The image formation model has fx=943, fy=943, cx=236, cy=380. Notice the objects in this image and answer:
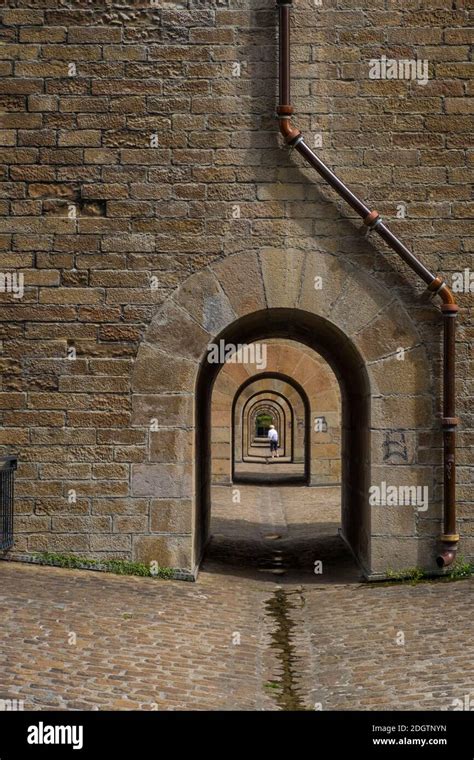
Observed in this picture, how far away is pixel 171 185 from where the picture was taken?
26.2 feet

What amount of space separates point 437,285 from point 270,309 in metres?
1.41

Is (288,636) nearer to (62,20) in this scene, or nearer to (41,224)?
(41,224)

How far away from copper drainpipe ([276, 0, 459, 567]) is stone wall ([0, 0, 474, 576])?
0.46 ft

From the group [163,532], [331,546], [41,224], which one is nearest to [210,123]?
[41,224]

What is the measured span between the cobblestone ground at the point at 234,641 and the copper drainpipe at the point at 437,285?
1.83ft

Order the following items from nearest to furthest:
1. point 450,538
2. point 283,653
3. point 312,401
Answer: point 283,653, point 450,538, point 312,401

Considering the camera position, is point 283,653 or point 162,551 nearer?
point 283,653

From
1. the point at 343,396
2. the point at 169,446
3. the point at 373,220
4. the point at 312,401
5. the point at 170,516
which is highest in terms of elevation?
the point at 312,401

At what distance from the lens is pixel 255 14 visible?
8031 mm

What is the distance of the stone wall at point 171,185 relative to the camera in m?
7.91

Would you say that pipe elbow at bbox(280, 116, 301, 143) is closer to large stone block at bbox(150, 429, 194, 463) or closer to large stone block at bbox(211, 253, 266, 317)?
large stone block at bbox(211, 253, 266, 317)

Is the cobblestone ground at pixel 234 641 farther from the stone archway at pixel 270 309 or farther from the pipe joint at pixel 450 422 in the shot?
the pipe joint at pixel 450 422

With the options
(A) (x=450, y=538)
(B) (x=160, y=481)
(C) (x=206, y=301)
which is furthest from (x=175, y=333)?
(A) (x=450, y=538)

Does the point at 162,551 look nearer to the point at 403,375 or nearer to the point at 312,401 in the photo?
the point at 403,375
